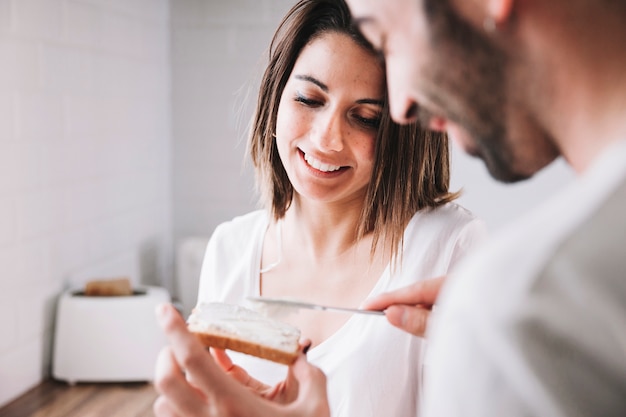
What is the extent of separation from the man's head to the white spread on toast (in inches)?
16.0

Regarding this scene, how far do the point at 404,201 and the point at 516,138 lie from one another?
2.62ft

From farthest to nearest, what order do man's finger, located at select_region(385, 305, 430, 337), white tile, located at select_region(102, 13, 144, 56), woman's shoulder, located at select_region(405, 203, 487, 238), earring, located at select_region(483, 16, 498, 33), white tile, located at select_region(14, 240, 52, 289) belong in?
white tile, located at select_region(102, 13, 144, 56), white tile, located at select_region(14, 240, 52, 289), woman's shoulder, located at select_region(405, 203, 487, 238), man's finger, located at select_region(385, 305, 430, 337), earring, located at select_region(483, 16, 498, 33)

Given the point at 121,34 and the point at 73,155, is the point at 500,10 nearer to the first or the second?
the point at 73,155

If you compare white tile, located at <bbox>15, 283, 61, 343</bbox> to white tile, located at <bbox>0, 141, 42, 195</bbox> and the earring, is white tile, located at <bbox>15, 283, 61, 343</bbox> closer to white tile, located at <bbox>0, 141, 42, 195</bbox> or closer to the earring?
white tile, located at <bbox>0, 141, 42, 195</bbox>

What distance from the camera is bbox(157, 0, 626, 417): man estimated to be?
1.44 ft

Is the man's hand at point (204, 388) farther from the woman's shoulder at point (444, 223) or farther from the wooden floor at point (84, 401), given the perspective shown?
the wooden floor at point (84, 401)

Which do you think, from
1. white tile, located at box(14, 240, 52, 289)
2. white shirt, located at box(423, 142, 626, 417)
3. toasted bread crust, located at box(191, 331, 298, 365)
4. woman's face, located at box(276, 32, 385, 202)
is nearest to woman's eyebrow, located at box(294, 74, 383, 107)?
woman's face, located at box(276, 32, 385, 202)

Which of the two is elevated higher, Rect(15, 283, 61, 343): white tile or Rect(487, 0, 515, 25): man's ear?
Rect(487, 0, 515, 25): man's ear

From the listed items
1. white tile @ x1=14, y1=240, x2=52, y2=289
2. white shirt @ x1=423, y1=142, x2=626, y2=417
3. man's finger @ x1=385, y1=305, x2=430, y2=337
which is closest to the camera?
white shirt @ x1=423, y1=142, x2=626, y2=417

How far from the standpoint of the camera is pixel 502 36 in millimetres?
554

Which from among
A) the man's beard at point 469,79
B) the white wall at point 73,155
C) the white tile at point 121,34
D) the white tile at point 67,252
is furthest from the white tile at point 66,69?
the man's beard at point 469,79

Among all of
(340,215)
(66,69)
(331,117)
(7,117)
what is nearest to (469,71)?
(331,117)

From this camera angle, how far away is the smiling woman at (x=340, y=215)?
4.22 feet

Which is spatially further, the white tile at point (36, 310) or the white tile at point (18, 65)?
the white tile at point (36, 310)
